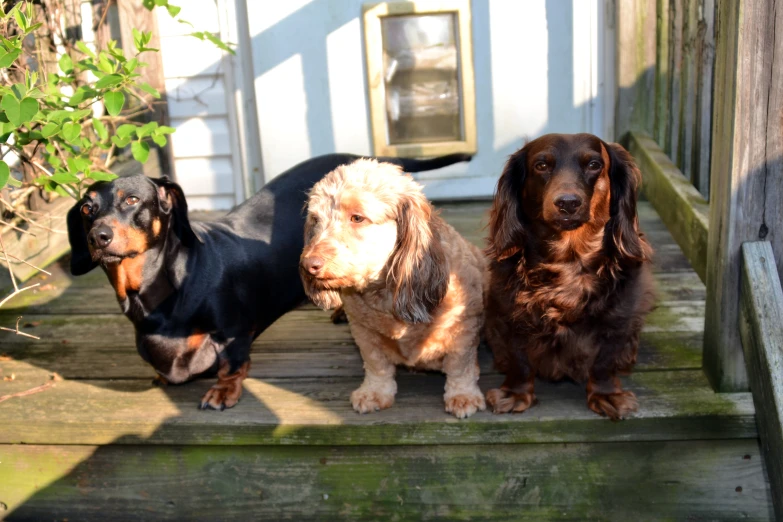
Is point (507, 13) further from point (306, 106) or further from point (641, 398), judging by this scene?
point (641, 398)

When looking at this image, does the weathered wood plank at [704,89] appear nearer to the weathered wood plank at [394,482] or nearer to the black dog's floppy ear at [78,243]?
the weathered wood plank at [394,482]

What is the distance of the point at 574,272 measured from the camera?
8.62 feet

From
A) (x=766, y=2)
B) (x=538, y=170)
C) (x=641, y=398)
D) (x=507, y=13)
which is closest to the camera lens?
(x=766, y=2)

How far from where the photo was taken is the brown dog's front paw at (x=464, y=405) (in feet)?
8.92

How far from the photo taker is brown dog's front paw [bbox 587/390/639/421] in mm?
2631

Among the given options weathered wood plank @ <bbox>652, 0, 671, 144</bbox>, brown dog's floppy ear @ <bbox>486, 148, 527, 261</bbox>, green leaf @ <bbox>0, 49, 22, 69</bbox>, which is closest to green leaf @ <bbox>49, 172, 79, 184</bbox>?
green leaf @ <bbox>0, 49, 22, 69</bbox>

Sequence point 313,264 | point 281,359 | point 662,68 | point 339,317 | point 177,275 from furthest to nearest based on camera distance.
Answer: point 662,68 < point 339,317 < point 281,359 < point 177,275 < point 313,264

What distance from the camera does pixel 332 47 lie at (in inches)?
188

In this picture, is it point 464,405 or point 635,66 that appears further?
point 635,66

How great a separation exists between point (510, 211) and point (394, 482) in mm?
989

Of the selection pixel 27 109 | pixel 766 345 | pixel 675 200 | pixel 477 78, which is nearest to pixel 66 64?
pixel 27 109

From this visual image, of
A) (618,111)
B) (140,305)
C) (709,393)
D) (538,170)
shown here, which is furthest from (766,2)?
(618,111)

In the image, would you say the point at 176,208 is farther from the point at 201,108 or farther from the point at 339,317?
the point at 201,108

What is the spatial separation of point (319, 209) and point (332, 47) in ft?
7.99
